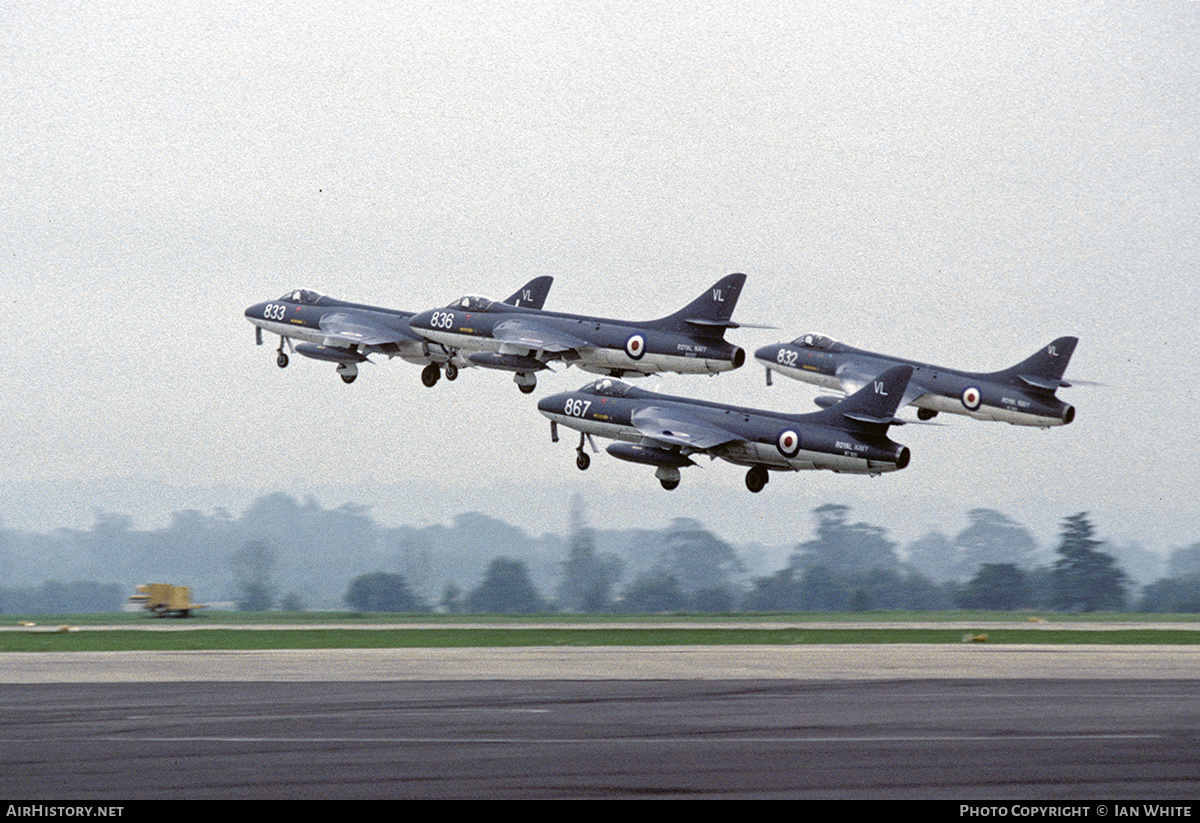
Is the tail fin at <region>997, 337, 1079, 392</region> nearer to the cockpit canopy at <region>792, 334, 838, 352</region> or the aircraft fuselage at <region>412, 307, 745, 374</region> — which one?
the cockpit canopy at <region>792, 334, 838, 352</region>

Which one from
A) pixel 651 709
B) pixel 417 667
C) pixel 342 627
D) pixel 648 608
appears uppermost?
pixel 651 709

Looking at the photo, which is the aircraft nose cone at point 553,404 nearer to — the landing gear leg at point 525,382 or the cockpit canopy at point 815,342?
the landing gear leg at point 525,382

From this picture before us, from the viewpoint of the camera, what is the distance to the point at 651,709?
31.7 m

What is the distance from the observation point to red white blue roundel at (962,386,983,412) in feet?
284

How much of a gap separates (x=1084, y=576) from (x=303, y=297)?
9799 cm

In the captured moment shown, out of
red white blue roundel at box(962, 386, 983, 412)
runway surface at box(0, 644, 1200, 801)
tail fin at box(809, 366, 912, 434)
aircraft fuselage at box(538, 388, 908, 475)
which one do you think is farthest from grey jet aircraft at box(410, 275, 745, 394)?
runway surface at box(0, 644, 1200, 801)

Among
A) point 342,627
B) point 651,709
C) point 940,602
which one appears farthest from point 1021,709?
point 940,602

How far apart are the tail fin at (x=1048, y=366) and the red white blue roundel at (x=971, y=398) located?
223cm

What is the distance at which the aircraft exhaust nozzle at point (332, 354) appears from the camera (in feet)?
284

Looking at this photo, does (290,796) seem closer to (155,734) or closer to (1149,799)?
(155,734)

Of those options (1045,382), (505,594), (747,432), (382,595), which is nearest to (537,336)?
(747,432)

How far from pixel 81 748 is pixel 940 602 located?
5723 inches

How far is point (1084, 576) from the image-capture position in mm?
156625

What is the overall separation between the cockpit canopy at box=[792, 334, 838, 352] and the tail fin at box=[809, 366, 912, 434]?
1407cm
